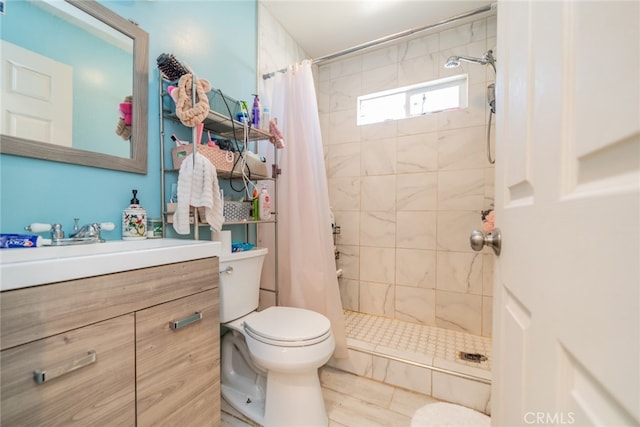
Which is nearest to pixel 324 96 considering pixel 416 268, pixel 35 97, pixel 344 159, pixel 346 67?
pixel 346 67

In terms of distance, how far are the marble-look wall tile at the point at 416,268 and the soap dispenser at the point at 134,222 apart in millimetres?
1794

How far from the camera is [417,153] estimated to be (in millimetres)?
2078

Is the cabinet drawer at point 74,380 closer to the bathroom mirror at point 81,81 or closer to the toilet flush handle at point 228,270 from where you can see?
the toilet flush handle at point 228,270

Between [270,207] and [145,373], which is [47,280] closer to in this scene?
[145,373]

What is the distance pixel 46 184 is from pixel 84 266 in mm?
503

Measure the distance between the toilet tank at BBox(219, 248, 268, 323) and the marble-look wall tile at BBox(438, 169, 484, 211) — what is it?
1.45 meters

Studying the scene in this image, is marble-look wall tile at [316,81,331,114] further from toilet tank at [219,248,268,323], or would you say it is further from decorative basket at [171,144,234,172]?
toilet tank at [219,248,268,323]

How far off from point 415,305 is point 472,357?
0.56 meters

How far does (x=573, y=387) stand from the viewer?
28cm

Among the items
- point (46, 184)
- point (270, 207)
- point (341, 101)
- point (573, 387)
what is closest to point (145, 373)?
point (46, 184)

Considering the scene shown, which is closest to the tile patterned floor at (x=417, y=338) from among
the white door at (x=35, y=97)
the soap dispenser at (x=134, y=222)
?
the soap dispenser at (x=134, y=222)

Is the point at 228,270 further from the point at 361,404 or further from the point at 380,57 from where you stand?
the point at 380,57

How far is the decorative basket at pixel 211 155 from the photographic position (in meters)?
1.20

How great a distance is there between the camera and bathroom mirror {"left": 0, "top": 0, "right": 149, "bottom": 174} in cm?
85
